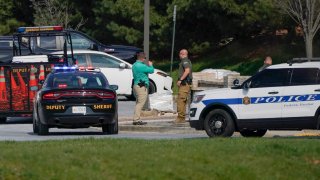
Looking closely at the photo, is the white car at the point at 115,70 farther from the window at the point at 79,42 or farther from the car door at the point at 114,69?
the window at the point at 79,42

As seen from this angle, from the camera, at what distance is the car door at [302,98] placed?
18531 millimetres

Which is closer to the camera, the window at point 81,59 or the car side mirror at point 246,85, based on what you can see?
the car side mirror at point 246,85

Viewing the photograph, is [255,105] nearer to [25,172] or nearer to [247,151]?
[247,151]

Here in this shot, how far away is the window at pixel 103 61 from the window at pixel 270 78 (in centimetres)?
1260

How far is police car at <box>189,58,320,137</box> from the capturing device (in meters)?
18.7

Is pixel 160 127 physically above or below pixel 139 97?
below

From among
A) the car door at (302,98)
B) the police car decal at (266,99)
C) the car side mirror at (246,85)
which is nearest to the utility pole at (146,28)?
the police car decal at (266,99)

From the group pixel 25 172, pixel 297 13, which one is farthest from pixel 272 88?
pixel 297 13

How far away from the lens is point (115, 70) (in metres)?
31.5

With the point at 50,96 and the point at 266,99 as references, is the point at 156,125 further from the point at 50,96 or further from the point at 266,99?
the point at 266,99

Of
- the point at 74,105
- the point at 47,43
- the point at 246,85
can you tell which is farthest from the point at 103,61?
the point at 246,85

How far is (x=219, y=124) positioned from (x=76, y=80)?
3603 mm

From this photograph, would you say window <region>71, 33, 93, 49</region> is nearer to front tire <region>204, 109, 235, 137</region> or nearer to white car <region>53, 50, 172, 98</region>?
white car <region>53, 50, 172, 98</region>

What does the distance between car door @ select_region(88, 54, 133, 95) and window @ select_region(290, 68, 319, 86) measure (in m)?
13.2
